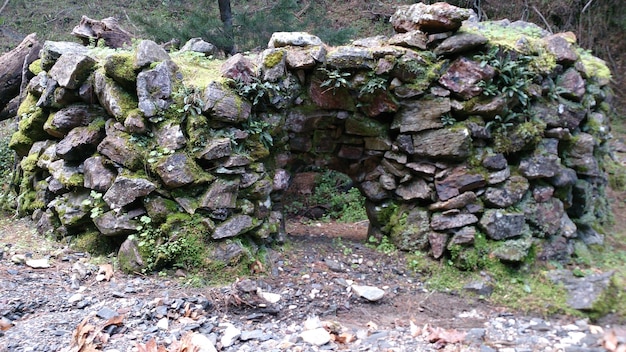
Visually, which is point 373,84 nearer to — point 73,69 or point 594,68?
point 594,68

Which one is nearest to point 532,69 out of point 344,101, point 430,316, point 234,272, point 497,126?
point 497,126

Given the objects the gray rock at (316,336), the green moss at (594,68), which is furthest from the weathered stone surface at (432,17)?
the gray rock at (316,336)

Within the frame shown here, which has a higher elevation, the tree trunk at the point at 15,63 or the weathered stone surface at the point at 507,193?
the tree trunk at the point at 15,63

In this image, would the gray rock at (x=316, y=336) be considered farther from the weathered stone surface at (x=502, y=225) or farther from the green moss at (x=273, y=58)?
the green moss at (x=273, y=58)

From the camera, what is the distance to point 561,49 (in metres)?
5.71

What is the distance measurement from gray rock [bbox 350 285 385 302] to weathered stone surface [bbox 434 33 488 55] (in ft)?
9.21

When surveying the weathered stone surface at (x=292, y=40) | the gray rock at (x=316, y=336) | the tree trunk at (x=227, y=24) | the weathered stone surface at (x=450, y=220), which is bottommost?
the gray rock at (x=316, y=336)

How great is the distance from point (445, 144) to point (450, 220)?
893 millimetres

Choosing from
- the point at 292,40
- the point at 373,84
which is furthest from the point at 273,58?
the point at 373,84

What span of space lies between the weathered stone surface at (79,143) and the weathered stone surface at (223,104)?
1.43 metres

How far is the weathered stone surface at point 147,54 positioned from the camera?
5.01m

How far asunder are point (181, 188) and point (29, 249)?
196 centimetres

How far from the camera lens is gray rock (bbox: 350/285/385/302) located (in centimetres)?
477

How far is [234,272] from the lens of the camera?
486cm
